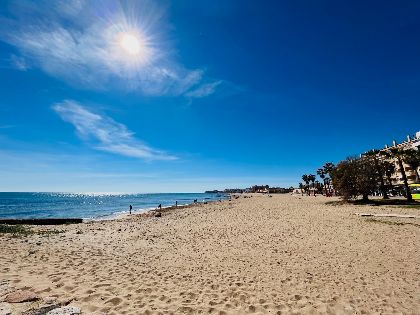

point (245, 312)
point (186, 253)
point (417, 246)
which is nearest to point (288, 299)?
point (245, 312)

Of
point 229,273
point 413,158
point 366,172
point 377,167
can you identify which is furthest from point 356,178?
point 229,273

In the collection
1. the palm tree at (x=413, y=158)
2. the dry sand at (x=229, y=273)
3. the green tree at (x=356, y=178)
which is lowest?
the dry sand at (x=229, y=273)

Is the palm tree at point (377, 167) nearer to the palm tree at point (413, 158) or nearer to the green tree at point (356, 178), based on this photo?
the green tree at point (356, 178)

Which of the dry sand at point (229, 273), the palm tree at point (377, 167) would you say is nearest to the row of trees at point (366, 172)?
the palm tree at point (377, 167)

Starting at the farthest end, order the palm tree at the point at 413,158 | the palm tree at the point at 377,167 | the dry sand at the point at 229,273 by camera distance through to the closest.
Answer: the palm tree at the point at 377,167
the palm tree at the point at 413,158
the dry sand at the point at 229,273

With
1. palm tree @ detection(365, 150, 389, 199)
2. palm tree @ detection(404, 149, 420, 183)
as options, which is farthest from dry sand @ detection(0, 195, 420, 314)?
palm tree @ detection(365, 150, 389, 199)

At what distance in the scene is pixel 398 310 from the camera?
707 centimetres

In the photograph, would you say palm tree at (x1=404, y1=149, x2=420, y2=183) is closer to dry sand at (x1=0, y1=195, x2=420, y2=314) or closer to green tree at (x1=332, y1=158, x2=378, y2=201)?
green tree at (x1=332, y1=158, x2=378, y2=201)

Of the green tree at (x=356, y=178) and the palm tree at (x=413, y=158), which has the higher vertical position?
the palm tree at (x=413, y=158)

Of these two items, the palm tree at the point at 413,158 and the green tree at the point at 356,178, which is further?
the green tree at the point at 356,178

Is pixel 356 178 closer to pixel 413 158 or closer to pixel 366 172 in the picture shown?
pixel 366 172

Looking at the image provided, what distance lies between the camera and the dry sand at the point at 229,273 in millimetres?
7434

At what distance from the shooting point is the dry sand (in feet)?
24.4

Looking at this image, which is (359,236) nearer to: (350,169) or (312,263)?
(312,263)
